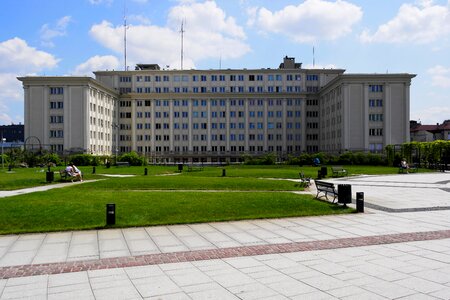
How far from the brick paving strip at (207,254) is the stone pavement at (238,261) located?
0.08ft

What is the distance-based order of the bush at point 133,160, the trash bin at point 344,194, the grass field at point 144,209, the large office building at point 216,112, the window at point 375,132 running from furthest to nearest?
the large office building at point 216,112 < the window at point 375,132 < the bush at point 133,160 < the trash bin at point 344,194 < the grass field at point 144,209

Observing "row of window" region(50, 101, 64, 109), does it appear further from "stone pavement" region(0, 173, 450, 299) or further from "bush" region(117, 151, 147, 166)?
"stone pavement" region(0, 173, 450, 299)

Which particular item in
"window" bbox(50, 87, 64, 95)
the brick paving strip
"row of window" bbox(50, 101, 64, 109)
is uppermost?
"window" bbox(50, 87, 64, 95)

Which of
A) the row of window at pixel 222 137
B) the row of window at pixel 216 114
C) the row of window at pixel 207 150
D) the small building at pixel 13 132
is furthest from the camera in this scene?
the small building at pixel 13 132

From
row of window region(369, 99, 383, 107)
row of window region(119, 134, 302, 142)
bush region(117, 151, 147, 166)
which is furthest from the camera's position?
row of window region(119, 134, 302, 142)

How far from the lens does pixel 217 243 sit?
35.7ft

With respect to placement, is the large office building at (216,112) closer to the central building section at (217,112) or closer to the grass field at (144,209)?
the central building section at (217,112)

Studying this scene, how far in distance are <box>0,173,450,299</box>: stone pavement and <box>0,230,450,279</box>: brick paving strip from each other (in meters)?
0.03

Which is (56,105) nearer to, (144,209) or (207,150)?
(207,150)

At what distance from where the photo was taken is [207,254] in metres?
9.67

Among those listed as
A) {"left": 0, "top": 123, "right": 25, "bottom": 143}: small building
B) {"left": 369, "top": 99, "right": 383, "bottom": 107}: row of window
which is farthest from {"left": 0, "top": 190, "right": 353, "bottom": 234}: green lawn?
{"left": 0, "top": 123, "right": 25, "bottom": 143}: small building

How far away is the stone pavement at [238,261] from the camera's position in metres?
7.01

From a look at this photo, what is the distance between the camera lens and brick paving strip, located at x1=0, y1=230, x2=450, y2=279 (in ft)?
27.6

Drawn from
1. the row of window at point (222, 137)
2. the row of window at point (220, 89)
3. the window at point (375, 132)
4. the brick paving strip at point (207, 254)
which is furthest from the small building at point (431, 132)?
the brick paving strip at point (207, 254)
